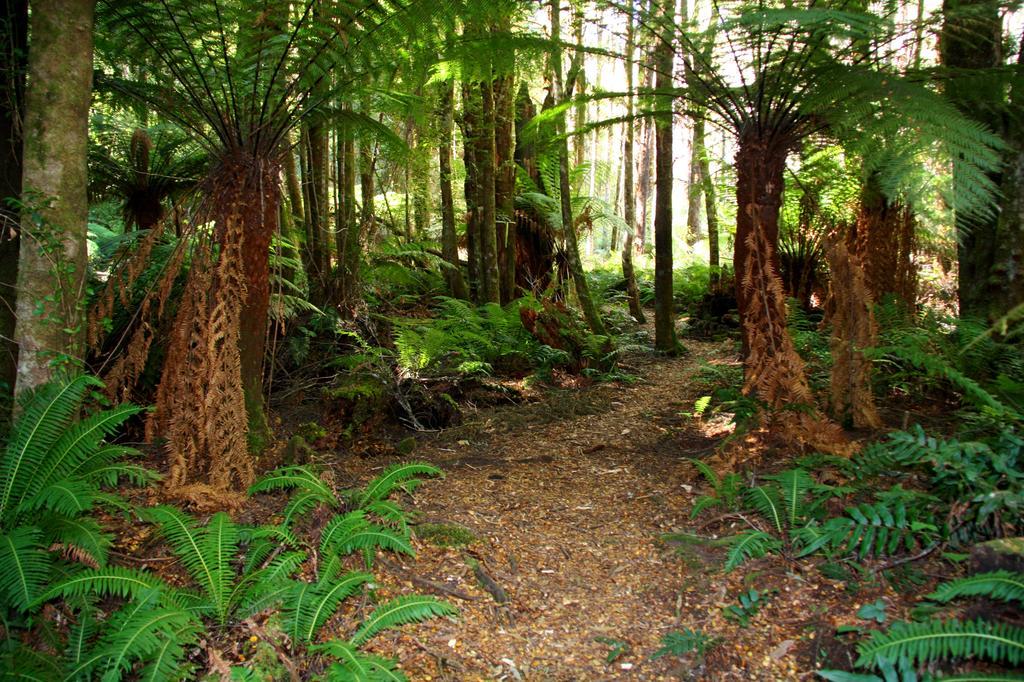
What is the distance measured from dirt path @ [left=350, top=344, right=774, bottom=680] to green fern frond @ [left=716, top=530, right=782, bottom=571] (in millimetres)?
148

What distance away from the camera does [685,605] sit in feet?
9.77

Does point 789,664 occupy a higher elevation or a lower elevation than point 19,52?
lower

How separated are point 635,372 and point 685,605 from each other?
4471mm

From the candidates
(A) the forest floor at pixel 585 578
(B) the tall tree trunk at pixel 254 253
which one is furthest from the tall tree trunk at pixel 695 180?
(B) the tall tree trunk at pixel 254 253

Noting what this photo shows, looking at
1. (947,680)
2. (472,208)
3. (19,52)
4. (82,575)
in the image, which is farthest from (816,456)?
(472,208)

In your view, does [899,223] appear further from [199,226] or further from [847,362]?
[199,226]

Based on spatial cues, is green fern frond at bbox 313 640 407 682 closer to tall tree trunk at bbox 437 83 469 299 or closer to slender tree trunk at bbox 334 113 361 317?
slender tree trunk at bbox 334 113 361 317

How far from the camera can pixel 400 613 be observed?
2.71 metres

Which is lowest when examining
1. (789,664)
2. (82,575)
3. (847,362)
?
(789,664)

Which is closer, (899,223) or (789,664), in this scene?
(789,664)

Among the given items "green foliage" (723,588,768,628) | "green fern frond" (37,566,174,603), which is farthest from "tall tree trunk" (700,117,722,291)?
"green fern frond" (37,566,174,603)

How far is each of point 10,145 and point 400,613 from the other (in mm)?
3467

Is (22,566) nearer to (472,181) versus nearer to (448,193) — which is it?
(448,193)

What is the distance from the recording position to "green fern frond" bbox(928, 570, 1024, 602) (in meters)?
2.28
